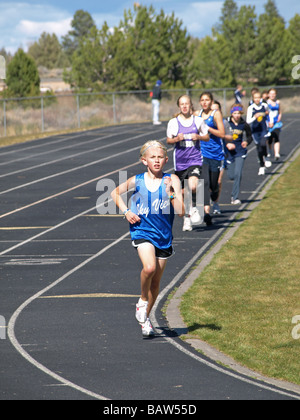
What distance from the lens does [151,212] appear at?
8.55 meters

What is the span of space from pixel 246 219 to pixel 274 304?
22.2ft

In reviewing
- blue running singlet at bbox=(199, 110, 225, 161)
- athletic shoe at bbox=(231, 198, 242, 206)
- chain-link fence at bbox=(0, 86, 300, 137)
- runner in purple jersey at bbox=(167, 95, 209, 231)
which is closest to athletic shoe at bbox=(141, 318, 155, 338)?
runner in purple jersey at bbox=(167, 95, 209, 231)

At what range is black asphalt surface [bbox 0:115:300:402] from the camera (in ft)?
23.6

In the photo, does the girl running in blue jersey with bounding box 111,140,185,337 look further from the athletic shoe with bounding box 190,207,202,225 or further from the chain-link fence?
the chain-link fence

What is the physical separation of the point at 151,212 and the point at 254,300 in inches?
94.8

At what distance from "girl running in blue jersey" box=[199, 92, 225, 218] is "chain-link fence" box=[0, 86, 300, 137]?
2748 centimetres

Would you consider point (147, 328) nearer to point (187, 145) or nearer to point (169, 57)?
point (187, 145)

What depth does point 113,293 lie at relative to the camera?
10883mm

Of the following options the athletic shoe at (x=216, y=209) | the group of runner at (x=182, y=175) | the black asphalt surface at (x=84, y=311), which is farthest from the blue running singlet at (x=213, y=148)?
the athletic shoe at (x=216, y=209)

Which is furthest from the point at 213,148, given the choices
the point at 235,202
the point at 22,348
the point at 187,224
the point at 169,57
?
the point at 169,57
